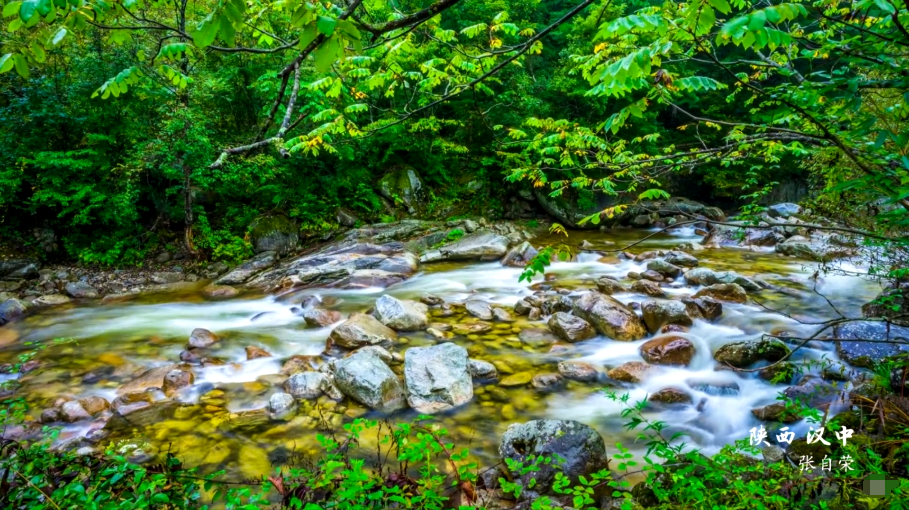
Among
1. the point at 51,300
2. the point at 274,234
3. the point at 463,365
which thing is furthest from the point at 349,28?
the point at 274,234

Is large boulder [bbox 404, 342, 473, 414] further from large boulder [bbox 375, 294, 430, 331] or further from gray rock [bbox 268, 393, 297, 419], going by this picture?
large boulder [bbox 375, 294, 430, 331]

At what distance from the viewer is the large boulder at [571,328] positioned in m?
6.28

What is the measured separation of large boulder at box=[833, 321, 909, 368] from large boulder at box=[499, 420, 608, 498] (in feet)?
10.7

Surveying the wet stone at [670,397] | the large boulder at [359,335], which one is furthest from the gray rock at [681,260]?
the large boulder at [359,335]

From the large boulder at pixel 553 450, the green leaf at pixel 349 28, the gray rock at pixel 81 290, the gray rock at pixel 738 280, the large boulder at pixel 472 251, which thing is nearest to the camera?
the green leaf at pixel 349 28

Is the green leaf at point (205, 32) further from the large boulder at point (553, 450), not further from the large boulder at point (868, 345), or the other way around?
the large boulder at point (868, 345)

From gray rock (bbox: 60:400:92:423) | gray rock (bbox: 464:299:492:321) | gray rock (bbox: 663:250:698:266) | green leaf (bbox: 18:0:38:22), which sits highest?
green leaf (bbox: 18:0:38:22)

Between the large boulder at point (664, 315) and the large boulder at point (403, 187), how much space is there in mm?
9635

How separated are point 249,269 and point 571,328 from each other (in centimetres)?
834

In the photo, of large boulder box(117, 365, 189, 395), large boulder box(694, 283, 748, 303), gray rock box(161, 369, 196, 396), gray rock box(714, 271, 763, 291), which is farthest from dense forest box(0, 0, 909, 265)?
large boulder box(117, 365, 189, 395)

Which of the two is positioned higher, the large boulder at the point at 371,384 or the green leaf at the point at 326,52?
the green leaf at the point at 326,52

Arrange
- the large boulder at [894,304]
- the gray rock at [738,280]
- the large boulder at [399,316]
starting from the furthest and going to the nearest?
the gray rock at [738,280] < the large boulder at [399,316] < the large boulder at [894,304]

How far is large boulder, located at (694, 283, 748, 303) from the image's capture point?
738 cm

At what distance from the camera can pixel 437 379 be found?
4789 millimetres
